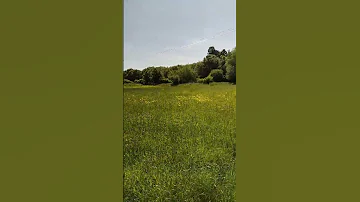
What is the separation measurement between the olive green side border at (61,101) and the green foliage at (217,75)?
57 cm

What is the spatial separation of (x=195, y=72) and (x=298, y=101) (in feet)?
2.09

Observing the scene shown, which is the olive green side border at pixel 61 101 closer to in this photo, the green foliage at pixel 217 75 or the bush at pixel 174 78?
the bush at pixel 174 78

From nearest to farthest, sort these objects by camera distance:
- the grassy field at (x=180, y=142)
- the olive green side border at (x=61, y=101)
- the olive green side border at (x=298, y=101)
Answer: the olive green side border at (x=61, y=101), the olive green side border at (x=298, y=101), the grassy field at (x=180, y=142)

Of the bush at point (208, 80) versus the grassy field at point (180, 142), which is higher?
the bush at point (208, 80)

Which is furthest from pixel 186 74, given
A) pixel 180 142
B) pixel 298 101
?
pixel 298 101

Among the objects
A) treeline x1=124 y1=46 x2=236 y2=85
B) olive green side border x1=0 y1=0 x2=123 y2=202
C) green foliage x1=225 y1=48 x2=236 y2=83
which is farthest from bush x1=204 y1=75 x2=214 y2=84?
olive green side border x1=0 y1=0 x2=123 y2=202

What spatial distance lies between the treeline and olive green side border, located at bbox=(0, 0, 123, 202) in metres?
0.17

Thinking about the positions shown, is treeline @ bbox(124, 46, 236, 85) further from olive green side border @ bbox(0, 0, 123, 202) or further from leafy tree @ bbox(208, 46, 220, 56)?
olive green side border @ bbox(0, 0, 123, 202)

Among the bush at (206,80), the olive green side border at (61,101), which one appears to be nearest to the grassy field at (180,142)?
the bush at (206,80)

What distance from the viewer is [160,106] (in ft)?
6.89

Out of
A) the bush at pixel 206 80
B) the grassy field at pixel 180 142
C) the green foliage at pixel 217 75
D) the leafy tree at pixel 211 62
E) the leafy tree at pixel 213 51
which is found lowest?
the grassy field at pixel 180 142

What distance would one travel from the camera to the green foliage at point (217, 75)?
2064 mm

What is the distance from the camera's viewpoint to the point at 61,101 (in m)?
1.76

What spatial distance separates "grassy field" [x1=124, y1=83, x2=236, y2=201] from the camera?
2.00 m
